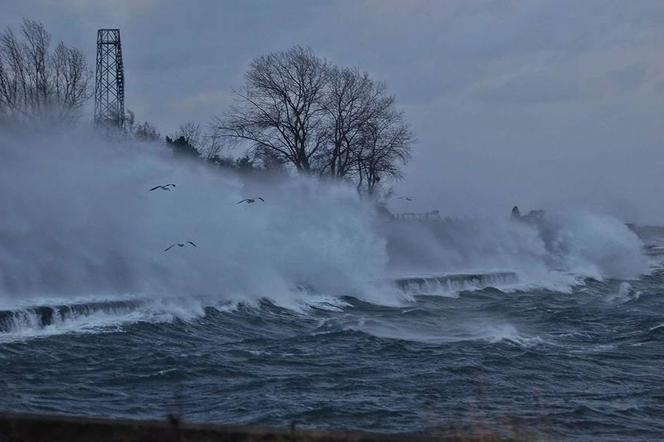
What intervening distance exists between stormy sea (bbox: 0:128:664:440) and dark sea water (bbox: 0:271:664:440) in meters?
0.05

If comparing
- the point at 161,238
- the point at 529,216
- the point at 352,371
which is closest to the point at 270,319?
the point at 161,238

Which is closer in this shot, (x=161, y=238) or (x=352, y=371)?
(x=352, y=371)

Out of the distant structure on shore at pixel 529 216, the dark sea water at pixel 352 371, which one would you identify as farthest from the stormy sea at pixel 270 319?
the distant structure on shore at pixel 529 216

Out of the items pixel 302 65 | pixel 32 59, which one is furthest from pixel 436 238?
pixel 32 59

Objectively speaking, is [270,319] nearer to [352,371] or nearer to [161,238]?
[161,238]

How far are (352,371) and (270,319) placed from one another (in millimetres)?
7229

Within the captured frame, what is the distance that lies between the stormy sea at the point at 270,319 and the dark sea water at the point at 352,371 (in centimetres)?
5

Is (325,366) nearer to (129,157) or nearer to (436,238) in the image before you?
(129,157)

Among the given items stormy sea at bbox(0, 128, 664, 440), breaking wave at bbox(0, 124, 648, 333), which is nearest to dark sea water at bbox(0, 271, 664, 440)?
stormy sea at bbox(0, 128, 664, 440)

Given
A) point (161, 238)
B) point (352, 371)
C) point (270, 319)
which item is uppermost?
point (161, 238)

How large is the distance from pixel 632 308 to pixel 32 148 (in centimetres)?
1655

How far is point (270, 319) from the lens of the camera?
20.5 metres

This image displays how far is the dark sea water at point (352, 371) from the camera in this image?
1032cm

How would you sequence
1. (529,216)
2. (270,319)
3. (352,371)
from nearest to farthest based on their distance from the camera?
(352,371)
(270,319)
(529,216)
